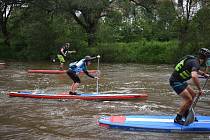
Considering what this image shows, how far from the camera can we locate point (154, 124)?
10773 millimetres

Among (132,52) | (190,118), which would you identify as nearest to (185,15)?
(132,52)

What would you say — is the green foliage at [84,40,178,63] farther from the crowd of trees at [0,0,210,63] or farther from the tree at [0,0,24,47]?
the tree at [0,0,24,47]

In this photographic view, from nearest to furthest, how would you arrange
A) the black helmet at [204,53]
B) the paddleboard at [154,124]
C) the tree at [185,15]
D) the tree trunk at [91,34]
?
the black helmet at [204,53], the paddleboard at [154,124], the tree at [185,15], the tree trunk at [91,34]

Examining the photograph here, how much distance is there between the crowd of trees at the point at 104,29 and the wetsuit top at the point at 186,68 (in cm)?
2473

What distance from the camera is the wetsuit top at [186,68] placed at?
10.3 m

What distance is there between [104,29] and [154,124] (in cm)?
2925

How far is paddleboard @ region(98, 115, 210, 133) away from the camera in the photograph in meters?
10.5

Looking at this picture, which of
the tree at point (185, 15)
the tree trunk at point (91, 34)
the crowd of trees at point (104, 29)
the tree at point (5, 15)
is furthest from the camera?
the tree at point (5, 15)

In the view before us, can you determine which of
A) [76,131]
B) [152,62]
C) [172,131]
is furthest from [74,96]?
[152,62]

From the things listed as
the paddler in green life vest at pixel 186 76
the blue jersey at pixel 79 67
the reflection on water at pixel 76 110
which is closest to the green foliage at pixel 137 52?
the reflection on water at pixel 76 110

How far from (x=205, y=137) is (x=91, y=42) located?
30.7m

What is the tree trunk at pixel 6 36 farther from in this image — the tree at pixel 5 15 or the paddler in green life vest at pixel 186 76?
the paddler in green life vest at pixel 186 76

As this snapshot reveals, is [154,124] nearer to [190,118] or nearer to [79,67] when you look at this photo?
[190,118]

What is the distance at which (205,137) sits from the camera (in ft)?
33.7
